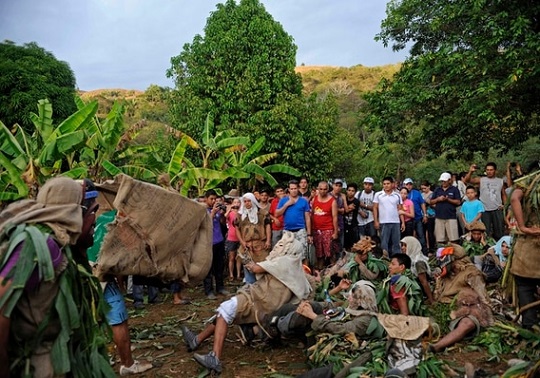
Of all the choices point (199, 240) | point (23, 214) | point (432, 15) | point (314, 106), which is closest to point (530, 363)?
point (199, 240)

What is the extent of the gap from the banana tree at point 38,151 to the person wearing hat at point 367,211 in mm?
5749

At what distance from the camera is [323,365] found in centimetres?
484

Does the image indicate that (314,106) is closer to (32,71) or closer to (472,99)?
(472,99)

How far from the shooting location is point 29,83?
17.2 m

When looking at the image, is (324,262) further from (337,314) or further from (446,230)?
(337,314)

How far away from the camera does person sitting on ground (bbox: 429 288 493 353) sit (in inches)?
199

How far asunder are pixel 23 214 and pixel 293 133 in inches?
616

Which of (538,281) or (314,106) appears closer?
(538,281)

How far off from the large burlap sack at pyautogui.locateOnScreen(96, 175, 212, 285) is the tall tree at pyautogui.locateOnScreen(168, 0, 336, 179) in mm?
12914

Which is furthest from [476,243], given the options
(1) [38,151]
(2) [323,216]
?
(1) [38,151]

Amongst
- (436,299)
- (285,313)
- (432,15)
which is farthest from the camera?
(432,15)

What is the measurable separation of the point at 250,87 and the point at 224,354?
13.4 m

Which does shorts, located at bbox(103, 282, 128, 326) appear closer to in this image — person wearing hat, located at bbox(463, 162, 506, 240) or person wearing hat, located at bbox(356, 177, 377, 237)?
person wearing hat, located at bbox(356, 177, 377, 237)

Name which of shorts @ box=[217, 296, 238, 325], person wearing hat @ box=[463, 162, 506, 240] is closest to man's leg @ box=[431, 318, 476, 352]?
shorts @ box=[217, 296, 238, 325]
